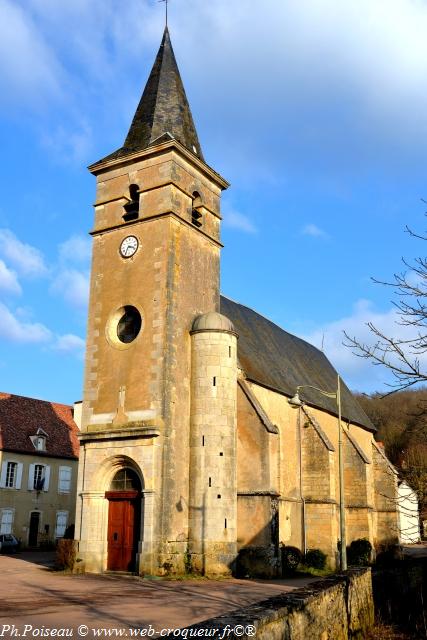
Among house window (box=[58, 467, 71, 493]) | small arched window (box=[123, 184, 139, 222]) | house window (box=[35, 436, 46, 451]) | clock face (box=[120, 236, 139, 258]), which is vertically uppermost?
small arched window (box=[123, 184, 139, 222])

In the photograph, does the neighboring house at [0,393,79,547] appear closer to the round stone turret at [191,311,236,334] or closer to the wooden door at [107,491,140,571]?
the wooden door at [107,491,140,571]

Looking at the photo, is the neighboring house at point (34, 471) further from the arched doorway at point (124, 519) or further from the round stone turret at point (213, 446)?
the round stone turret at point (213, 446)

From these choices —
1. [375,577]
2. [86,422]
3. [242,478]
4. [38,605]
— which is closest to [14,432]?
[86,422]

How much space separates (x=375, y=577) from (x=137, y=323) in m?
11.3

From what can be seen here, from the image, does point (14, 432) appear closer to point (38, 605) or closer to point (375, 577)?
point (38, 605)

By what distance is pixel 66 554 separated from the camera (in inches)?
726

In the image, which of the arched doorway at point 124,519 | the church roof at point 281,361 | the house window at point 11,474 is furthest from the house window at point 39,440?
the arched doorway at point 124,519

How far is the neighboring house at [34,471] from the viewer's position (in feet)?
→ 107

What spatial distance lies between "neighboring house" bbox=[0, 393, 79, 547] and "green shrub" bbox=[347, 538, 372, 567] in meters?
17.2

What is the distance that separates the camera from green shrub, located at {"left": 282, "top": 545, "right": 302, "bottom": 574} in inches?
817

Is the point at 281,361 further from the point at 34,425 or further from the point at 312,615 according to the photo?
the point at 312,615

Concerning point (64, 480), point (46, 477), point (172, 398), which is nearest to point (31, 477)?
point (46, 477)

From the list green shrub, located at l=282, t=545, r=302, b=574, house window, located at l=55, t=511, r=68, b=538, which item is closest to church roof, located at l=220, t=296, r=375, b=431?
green shrub, located at l=282, t=545, r=302, b=574

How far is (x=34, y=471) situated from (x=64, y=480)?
242 cm
